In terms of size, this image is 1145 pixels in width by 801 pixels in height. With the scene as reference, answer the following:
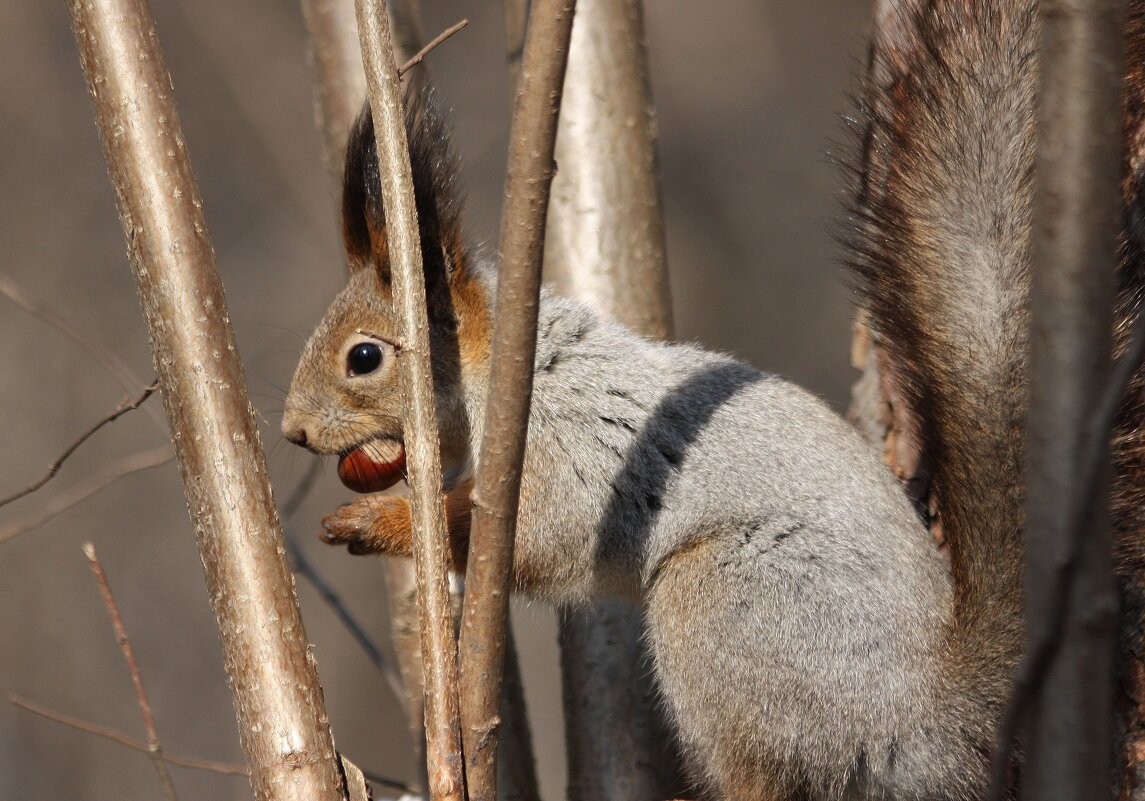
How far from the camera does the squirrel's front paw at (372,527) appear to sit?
2.02 metres

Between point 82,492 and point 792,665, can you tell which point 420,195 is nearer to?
point 82,492

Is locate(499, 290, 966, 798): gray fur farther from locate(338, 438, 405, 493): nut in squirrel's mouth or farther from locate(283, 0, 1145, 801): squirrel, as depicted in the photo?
locate(338, 438, 405, 493): nut in squirrel's mouth

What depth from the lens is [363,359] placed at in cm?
209

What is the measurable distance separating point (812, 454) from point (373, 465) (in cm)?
80

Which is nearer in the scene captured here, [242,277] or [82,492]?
[82,492]

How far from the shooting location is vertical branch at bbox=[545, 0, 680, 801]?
7.25 feet

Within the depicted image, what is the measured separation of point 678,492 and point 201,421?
87 centimetres

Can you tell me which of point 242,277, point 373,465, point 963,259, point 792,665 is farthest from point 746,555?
point 242,277

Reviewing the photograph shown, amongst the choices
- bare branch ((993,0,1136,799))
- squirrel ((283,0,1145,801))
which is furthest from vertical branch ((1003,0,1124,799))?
squirrel ((283,0,1145,801))

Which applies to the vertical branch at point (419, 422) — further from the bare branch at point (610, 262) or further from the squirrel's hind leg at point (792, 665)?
Answer: the bare branch at point (610, 262)

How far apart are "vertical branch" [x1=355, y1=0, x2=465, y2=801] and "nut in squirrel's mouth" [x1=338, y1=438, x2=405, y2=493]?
Answer: 0.78m

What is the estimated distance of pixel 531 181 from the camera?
1.16 metres

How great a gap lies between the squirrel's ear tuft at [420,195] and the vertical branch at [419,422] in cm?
35

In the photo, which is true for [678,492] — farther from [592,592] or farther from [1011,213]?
[1011,213]
